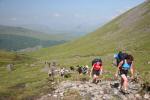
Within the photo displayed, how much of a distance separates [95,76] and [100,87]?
232cm

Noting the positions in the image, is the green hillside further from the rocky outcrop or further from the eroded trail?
the eroded trail

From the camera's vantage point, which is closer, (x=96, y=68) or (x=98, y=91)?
(x=98, y=91)

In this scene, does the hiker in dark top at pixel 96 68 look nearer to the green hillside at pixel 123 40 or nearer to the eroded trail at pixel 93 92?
the eroded trail at pixel 93 92

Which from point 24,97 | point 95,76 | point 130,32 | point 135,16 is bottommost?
point 24,97

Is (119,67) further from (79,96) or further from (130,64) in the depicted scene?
(79,96)

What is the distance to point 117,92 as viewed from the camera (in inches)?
962

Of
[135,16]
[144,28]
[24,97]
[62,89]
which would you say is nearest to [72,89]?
[62,89]

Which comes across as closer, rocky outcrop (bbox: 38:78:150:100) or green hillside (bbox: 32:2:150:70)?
rocky outcrop (bbox: 38:78:150:100)

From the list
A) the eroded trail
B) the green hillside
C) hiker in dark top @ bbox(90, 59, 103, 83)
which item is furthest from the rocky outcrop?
the green hillside

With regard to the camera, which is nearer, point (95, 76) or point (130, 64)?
point (130, 64)

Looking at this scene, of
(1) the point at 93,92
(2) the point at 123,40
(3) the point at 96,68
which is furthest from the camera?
(2) the point at 123,40

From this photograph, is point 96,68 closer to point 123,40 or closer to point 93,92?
point 93,92

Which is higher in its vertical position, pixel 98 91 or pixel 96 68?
pixel 96 68

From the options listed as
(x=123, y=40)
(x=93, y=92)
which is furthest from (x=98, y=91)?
(x=123, y=40)
